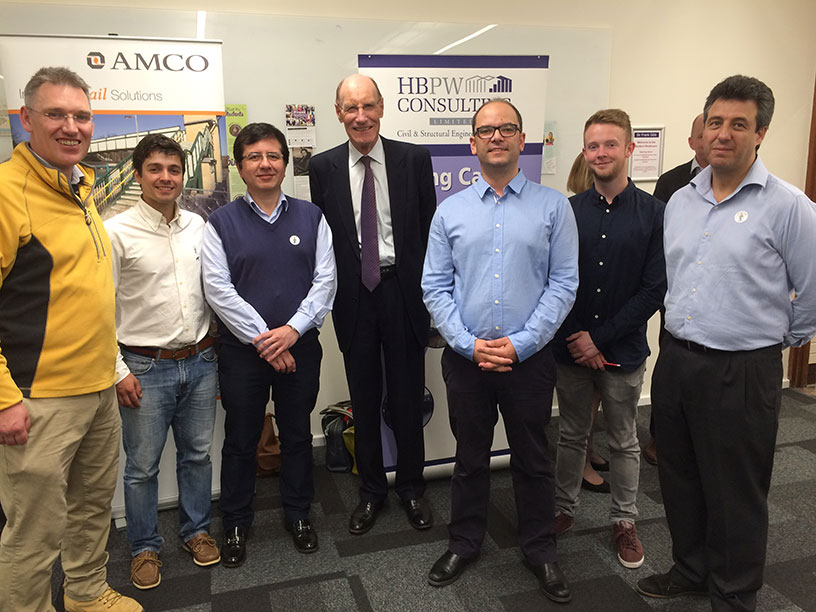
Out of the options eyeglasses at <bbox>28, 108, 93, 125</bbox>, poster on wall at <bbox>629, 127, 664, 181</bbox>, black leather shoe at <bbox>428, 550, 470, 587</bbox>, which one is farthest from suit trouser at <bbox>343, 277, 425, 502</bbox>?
poster on wall at <bbox>629, 127, 664, 181</bbox>

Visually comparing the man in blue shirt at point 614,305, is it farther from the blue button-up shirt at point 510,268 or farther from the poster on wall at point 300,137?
the poster on wall at point 300,137

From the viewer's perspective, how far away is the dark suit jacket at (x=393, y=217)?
2375 millimetres

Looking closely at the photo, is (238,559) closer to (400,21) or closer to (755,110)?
(755,110)

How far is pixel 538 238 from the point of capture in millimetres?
1989

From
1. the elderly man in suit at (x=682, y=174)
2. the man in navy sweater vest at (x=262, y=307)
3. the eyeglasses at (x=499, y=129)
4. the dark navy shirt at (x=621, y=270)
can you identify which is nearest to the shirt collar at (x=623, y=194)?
the dark navy shirt at (x=621, y=270)

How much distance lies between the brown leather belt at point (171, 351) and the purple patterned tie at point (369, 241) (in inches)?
26.6

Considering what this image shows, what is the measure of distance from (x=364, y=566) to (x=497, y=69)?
7.93ft

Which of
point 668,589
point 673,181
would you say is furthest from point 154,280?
point 673,181

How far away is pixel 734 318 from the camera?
1706mm

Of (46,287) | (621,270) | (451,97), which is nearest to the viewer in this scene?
(46,287)

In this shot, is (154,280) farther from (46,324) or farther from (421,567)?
(421,567)

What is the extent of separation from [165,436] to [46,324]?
0.78 meters

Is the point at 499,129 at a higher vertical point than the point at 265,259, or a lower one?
higher

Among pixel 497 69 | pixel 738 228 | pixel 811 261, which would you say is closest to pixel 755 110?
pixel 738 228
